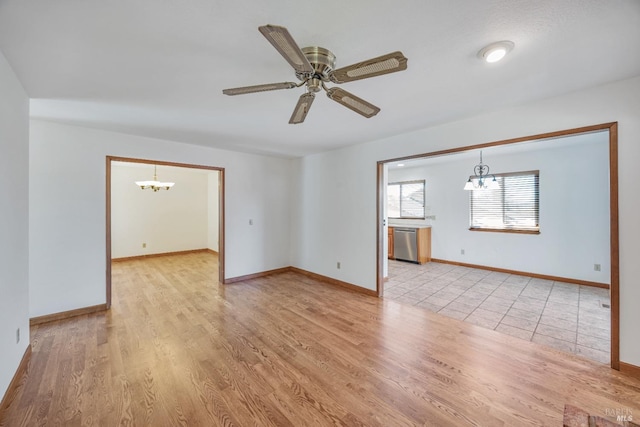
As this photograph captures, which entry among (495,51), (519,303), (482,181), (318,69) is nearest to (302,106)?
(318,69)

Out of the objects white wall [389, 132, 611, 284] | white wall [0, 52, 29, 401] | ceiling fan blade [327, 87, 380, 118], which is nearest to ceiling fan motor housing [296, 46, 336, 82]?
ceiling fan blade [327, 87, 380, 118]

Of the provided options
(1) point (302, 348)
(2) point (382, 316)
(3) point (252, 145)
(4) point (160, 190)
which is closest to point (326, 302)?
(2) point (382, 316)

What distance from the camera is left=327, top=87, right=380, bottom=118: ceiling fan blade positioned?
1.59 m

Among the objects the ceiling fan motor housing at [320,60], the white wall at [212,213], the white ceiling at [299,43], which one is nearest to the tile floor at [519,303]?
the white ceiling at [299,43]

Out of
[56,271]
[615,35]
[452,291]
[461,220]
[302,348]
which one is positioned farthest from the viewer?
[461,220]

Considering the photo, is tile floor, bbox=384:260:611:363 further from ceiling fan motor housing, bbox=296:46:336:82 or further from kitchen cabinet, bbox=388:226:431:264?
ceiling fan motor housing, bbox=296:46:336:82

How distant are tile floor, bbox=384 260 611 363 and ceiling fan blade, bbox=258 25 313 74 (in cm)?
327

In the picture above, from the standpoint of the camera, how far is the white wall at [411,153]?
6.72 ft

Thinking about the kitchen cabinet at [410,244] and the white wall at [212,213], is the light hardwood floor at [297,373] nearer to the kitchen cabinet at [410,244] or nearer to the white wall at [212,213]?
the kitchen cabinet at [410,244]

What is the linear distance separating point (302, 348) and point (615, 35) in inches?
128

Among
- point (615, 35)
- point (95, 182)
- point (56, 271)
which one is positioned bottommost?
point (56, 271)

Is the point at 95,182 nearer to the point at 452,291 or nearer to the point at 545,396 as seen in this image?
the point at 545,396

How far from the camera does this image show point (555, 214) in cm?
464

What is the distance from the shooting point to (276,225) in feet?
17.3
